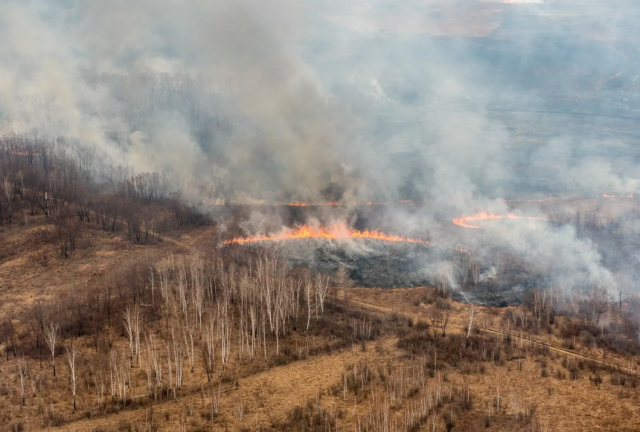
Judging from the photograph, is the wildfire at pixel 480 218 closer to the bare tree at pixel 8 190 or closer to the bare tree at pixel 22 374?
the bare tree at pixel 22 374

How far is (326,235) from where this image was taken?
11425cm

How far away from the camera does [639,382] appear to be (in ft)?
187

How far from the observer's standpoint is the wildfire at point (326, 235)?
11119 cm

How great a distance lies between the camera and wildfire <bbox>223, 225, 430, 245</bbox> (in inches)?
4377

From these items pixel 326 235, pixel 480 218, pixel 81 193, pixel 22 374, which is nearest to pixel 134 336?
pixel 22 374

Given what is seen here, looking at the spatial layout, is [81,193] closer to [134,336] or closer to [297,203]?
[297,203]

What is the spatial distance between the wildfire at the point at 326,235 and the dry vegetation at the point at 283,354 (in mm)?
15356

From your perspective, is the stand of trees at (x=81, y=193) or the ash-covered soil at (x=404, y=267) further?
the stand of trees at (x=81, y=193)

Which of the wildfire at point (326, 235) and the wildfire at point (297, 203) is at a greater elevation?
the wildfire at point (297, 203)

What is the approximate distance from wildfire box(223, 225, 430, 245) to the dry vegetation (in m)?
15.4

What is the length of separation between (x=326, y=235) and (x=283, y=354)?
50815mm

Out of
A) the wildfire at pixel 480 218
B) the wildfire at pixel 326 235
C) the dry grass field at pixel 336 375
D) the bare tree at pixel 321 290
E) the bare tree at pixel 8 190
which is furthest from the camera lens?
the wildfire at pixel 480 218

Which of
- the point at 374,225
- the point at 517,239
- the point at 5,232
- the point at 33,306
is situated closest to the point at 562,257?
the point at 517,239

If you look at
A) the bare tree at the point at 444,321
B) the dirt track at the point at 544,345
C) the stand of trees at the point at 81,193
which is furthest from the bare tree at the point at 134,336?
the stand of trees at the point at 81,193
